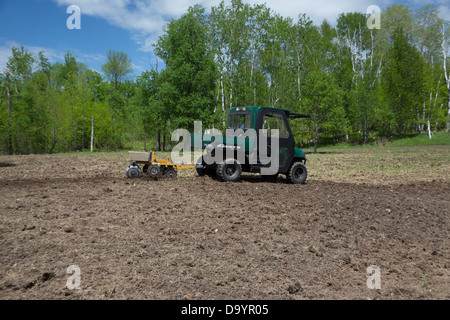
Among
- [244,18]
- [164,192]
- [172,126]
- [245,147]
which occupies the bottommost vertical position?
[164,192]

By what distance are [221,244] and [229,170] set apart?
5341 millimetres

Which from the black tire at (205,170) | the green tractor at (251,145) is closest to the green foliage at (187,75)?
the black tire at (205,170)

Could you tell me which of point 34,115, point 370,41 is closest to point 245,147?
point 34,115

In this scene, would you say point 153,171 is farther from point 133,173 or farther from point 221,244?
point 221,244

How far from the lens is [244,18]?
30.4 m

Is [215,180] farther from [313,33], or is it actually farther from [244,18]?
[313,33]

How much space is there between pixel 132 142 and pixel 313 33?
2867 cm

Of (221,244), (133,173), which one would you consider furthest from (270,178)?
(221,244)

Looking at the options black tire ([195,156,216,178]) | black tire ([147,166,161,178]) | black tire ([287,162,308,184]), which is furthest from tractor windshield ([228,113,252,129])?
black tire ([147,166,161,178])

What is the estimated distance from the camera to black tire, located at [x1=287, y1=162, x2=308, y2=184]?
400 inches

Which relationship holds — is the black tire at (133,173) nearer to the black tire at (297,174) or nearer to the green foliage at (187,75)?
the black tire at (297,174)

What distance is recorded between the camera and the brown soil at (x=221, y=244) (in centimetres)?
337

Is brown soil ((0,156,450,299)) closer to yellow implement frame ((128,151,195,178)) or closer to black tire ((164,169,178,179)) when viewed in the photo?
yellow implement frame ((128,151,195,178))

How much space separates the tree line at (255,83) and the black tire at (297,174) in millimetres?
18748
